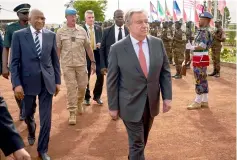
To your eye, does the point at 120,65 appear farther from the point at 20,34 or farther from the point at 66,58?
the point at 66,58

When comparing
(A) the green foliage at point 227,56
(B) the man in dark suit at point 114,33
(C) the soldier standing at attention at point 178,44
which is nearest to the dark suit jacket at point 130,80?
(B) the man in dark suit at point 114,33

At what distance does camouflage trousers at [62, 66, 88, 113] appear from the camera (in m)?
6.02

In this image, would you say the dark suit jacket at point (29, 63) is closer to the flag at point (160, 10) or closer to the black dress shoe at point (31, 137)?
the black dress shoe at point (31, 137)

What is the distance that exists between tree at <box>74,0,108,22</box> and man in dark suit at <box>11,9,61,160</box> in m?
73.5

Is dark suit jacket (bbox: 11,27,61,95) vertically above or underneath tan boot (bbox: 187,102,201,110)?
above

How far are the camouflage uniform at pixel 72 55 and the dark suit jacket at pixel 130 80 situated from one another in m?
2.61

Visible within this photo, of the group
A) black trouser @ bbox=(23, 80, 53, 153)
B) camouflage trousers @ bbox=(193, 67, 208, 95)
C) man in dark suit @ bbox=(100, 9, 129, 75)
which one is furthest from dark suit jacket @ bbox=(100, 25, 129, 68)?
black trouser @ bbox=(23, 80, 53, 153)

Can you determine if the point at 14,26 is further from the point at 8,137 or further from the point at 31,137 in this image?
the point at 8,137

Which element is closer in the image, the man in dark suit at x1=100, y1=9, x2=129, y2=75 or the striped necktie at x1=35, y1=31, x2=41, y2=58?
the striped necktie at x1=35, y1=31, x2=41, y2=58

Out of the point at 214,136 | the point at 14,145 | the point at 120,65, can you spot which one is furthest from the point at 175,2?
the point at 14,145

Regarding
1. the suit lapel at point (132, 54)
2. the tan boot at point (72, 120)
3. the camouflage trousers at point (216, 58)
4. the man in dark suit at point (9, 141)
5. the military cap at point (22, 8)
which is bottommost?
the tan boot at point (72, 120)

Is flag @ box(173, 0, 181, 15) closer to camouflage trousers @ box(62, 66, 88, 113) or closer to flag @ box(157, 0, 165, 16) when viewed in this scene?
flag @ box(157, 0, 165, 16)

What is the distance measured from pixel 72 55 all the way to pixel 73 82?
488 mm

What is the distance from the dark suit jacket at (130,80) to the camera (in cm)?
341
